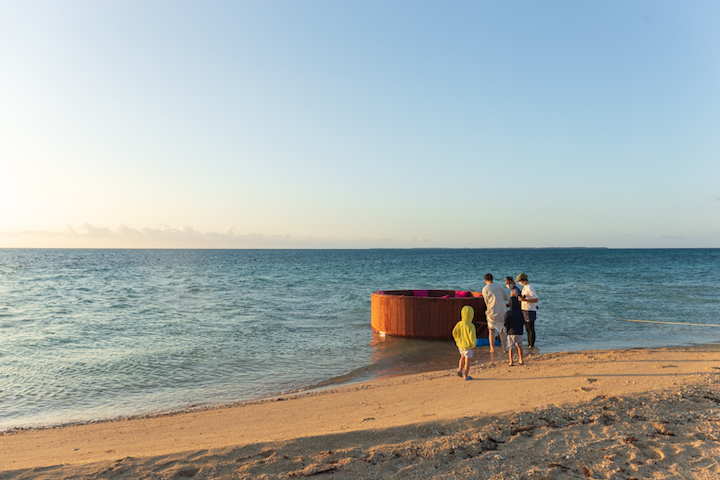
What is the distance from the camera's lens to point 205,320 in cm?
1611

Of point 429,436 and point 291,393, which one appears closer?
point 429,436

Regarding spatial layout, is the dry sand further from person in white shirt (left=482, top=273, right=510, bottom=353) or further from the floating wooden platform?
the floating wooden platform

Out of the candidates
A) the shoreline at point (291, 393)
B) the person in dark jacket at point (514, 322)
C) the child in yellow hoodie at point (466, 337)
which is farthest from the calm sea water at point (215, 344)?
the child in yellow hoodie at point (466, 337)

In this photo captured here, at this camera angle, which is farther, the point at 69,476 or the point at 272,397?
the point at 272,397

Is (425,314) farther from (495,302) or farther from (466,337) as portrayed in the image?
(466,337)

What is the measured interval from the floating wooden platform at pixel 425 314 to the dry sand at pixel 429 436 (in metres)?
3.74

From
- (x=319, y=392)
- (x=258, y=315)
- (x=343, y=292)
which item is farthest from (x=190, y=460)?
(x=343, y=292)

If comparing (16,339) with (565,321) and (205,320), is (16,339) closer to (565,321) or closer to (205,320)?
(205,320)

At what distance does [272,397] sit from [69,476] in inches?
143

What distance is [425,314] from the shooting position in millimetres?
11898

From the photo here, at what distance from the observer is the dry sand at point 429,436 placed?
13.7 feet

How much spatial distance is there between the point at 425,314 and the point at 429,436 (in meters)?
7.05

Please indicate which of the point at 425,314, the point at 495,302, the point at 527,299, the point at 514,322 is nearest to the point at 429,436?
the point at 514,322

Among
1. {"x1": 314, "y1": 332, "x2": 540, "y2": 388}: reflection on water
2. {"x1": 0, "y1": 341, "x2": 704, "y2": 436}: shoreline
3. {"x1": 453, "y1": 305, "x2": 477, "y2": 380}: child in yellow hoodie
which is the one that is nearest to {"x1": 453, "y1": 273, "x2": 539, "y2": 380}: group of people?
{"x1": 453, "y1": 305, "x2": 477, "y2": 380}: child in yellow hoodie
